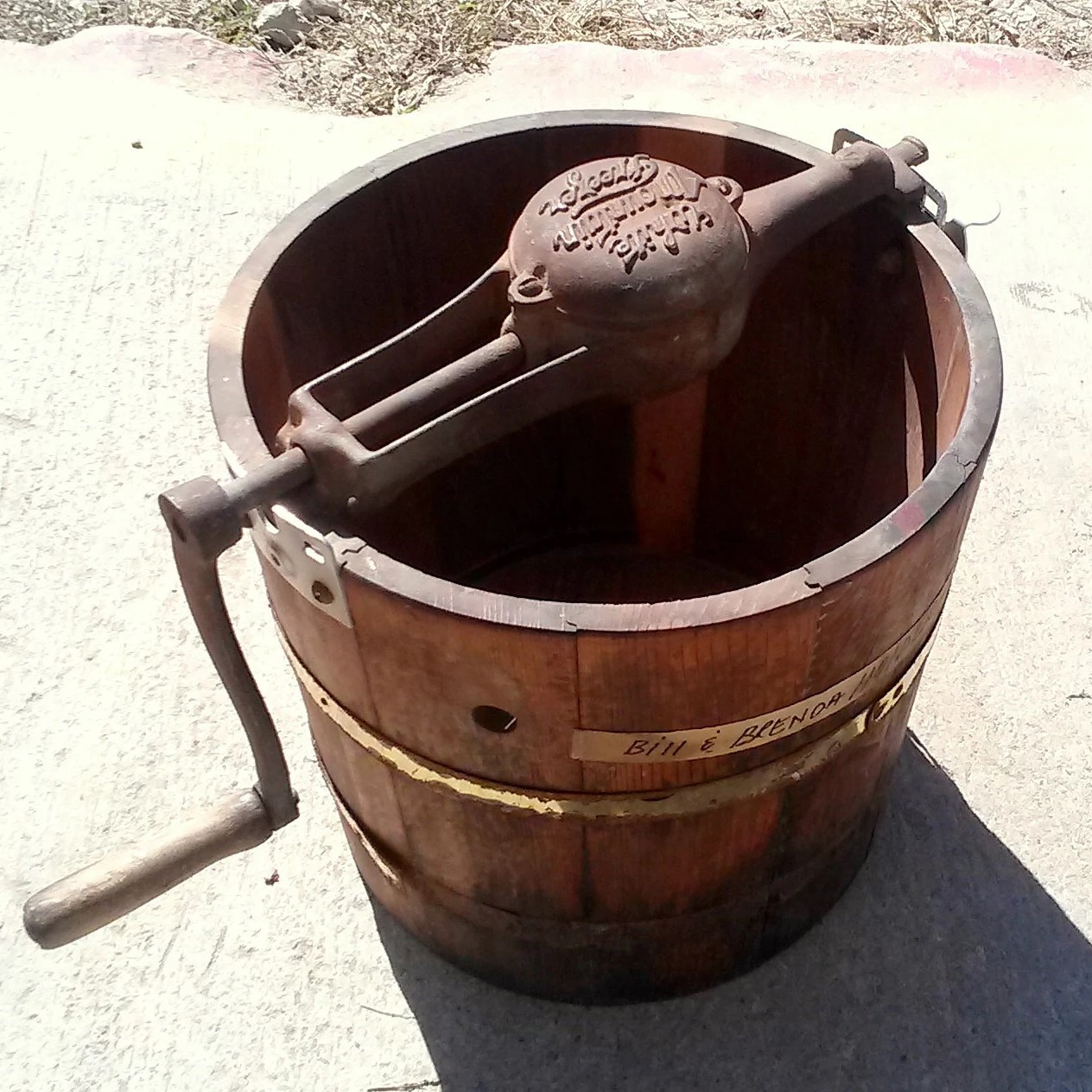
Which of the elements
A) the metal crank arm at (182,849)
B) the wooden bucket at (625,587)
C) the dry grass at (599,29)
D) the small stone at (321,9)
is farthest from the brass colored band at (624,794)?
the small stone at (321,9)

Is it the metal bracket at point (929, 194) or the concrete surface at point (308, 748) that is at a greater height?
the metal bracket at point (929, 194)

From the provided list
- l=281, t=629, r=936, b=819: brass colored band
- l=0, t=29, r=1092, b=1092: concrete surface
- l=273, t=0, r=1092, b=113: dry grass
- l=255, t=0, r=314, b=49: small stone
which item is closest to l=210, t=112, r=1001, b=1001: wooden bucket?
l=281, t=629, r=936, b=819: brass colored band

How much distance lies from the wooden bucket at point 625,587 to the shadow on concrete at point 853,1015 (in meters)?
0.06

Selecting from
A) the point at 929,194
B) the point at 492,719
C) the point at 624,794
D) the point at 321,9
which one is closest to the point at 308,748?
the point at 492,719

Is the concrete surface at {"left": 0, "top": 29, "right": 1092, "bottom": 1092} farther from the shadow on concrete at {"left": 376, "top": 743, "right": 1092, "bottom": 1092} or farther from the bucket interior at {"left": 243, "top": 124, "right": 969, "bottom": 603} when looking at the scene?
the bucket interior at {"left": 243, "top": 124, "right": 969, "bottom": 603}

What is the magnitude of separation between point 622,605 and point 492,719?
284 millimetres

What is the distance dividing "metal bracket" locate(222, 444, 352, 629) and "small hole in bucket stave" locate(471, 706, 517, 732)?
185mm

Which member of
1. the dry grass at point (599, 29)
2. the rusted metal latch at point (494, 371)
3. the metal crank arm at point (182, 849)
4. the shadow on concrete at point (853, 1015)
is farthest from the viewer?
the dry grass at point (599, 29)

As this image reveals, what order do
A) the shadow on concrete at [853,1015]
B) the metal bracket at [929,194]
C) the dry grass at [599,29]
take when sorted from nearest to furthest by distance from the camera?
the metal bracket at [929,194]
the shadow on concrete at [853,1015]
the dry grass at [599,29]

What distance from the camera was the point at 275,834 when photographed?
2.04 meters

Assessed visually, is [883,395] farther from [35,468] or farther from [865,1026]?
[35,468]

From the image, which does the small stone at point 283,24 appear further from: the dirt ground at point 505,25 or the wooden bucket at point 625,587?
the wooden bucket at point 625,587

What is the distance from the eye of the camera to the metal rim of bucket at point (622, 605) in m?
1.19

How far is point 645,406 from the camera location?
6.40 ft
